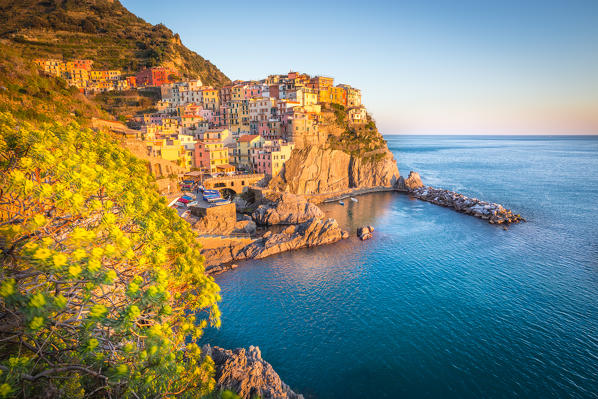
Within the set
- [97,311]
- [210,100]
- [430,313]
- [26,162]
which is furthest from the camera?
[210,100]

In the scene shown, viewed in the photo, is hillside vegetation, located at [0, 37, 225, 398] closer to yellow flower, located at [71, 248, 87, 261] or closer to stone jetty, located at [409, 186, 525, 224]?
yellow flower, located at [71, 248, 87, 261]

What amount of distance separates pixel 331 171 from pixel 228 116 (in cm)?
2407

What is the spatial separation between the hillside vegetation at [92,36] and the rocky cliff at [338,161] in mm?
47516

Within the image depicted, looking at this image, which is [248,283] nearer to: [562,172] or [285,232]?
[285,232]

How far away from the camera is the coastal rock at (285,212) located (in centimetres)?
3884

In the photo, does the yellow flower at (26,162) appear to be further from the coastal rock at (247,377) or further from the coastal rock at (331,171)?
the coastal rock at (331,171)

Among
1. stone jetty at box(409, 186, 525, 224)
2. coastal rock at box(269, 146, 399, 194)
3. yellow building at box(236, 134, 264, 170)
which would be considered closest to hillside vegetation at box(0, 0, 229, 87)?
yellow building at box(236, 134, 264, 170)

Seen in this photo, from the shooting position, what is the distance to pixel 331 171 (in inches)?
2227

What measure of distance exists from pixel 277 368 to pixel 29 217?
14.2 metres

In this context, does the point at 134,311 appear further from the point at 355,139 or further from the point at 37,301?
the point at 355,139

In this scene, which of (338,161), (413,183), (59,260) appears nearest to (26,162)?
(59,260)

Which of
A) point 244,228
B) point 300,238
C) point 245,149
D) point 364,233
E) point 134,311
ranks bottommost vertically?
point 364,233

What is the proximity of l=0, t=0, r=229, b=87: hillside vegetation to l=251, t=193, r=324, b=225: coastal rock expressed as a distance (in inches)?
2283

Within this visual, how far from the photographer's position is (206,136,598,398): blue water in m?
15.5
